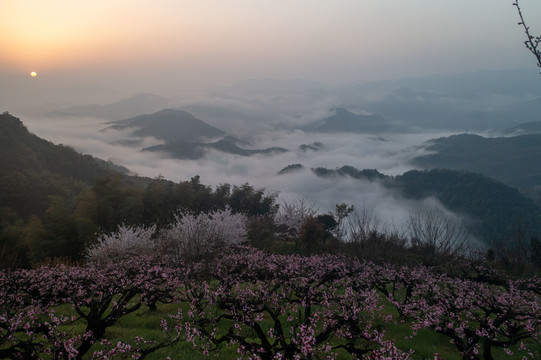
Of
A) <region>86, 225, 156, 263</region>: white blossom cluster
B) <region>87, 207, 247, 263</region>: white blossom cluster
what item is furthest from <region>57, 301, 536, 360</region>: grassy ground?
<region>86, 225, 156, 263</region>: white blossom cluster

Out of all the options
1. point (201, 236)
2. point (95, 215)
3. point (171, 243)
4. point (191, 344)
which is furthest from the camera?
point (95, 215)

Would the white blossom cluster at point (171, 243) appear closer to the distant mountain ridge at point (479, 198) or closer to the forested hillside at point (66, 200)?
the forested hillside at point (66, 200)

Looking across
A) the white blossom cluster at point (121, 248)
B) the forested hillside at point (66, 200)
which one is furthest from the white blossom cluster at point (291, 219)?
the white blossom cluster at point (121, 248)

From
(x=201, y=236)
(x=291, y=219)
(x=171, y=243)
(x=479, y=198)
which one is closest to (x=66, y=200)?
(x=291, y=219)

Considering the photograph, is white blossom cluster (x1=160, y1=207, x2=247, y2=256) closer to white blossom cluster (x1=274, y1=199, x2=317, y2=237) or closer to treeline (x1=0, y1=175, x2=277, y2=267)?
treeline (x1=0, y1=175, x2=277, y2=267)

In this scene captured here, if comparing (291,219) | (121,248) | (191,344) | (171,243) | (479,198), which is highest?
(171,243)

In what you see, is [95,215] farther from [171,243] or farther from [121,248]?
[171,243]

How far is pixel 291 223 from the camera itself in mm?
52656

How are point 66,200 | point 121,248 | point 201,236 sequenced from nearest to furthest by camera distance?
point 201,236 → point 121,248 → point 66,200

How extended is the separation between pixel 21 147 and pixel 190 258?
81.9 meters

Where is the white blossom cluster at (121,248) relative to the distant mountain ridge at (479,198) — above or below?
above

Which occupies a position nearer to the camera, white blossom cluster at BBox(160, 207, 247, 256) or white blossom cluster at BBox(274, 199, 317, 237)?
white blossom cluster at BBox(160, 207, 247, 256)

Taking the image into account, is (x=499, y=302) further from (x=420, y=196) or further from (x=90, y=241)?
(x=420, y=196)

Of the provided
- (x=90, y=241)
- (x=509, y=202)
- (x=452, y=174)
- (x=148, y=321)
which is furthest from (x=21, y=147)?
(x=452, y=174)
